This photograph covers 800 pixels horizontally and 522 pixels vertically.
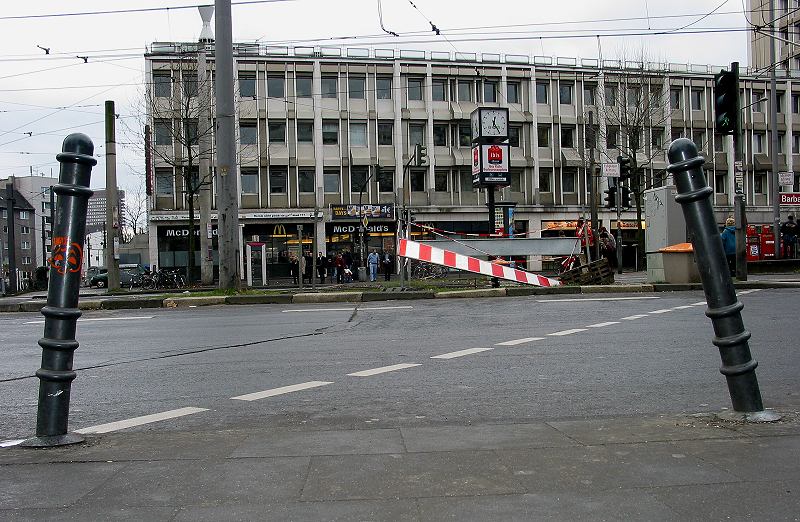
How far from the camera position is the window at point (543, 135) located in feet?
180

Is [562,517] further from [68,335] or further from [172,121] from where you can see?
[172,121]

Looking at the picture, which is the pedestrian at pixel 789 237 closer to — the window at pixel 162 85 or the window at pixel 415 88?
the window at pixel 415 88

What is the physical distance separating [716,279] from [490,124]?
2010 cm

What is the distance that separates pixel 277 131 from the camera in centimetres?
4991

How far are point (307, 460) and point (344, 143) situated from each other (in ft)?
157

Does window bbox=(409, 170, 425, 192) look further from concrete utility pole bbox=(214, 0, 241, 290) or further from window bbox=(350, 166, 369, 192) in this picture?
concrete utility pole bbox=(214, 0, 241, 290)

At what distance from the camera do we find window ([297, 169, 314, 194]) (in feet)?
165

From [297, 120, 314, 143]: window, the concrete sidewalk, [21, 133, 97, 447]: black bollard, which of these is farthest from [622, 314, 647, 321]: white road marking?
[297, 120, 314, 143]: window

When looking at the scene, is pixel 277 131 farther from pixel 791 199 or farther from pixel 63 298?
pixel 63 298

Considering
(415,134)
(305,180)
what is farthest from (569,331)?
(415,134)

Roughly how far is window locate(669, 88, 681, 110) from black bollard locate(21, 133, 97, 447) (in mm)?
57235

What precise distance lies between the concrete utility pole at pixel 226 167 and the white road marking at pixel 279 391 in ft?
39.9

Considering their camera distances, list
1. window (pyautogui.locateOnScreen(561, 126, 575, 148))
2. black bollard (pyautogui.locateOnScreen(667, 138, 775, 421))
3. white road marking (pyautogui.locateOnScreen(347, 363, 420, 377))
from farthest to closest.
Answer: window (pyautogui.locateOnScreen(561, 126, 575, 148)) < white road marking (pyautogui.locateOnScreen(347, 363, 420, 377)) < black bollard (pyautogui.locateOnScreen(667, 138, 775, 421))

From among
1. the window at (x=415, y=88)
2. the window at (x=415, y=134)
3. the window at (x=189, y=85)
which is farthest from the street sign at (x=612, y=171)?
the window at (x=415, y=88)
